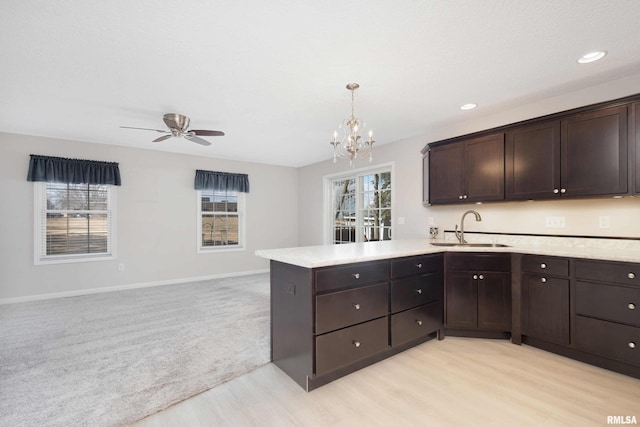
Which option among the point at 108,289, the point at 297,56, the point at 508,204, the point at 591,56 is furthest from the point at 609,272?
the point at 108,289

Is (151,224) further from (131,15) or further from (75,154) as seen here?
(131,15)

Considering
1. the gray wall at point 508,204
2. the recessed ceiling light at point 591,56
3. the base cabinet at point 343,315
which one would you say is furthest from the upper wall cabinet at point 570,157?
the base cabinet at point 343,315

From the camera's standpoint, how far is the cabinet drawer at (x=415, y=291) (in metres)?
2.41

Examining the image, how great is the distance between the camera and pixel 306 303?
1969 mm

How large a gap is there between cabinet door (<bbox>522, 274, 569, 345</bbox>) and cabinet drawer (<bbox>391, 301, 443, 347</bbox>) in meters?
0.77

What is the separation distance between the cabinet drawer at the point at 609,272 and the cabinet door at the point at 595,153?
64 centimetres

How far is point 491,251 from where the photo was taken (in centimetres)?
277

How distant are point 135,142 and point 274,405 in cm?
463

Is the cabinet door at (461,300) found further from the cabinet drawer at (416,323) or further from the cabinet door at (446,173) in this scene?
the cabinet door at (446,173)

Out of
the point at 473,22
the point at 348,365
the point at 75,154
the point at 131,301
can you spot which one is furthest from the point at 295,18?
the point at 75,154

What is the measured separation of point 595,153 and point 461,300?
1.75 meters

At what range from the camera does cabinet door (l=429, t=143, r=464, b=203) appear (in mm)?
3389

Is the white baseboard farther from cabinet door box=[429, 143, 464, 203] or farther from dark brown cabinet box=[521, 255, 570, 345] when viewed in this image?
dark brown cabinet box=[521, 255, 570, 345]

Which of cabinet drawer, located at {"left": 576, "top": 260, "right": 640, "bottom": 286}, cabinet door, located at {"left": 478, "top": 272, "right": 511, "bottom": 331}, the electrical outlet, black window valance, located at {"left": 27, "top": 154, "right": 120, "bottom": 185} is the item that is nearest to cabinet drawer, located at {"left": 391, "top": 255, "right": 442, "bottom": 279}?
cabinet door, located at {"left": 478, "top": 272, "right": 511, "bottom": 331}
